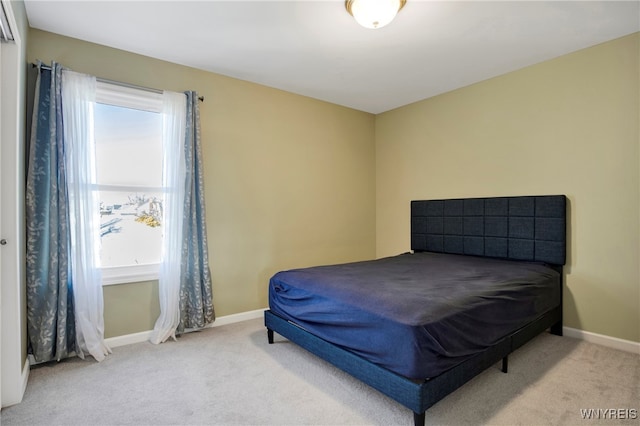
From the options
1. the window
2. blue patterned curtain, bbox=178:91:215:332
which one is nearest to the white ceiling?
the window

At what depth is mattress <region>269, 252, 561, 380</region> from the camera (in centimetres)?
170

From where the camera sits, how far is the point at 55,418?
6.02 feet

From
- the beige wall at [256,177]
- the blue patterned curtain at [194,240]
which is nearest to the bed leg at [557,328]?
the beige wall at [256,177]

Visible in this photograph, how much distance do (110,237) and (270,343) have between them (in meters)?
1.65

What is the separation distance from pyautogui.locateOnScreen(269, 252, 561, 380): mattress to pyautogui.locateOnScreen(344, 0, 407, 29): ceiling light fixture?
174 centimetres

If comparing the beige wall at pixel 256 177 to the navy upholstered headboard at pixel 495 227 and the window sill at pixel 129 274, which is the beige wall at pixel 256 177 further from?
the navy upholstered headboard at pixel 495 227

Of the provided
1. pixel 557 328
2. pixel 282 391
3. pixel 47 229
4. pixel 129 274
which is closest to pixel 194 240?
pixel 129 274

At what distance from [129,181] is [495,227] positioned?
3.53 m

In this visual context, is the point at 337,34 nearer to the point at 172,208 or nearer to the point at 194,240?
the point at 172,208

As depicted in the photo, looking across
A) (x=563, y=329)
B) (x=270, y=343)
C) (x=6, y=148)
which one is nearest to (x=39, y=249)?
(x=6, y=148)

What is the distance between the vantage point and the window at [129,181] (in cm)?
282

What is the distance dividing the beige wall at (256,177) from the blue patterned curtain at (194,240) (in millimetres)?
171

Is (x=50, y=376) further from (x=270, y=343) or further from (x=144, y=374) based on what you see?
(x=270, y=343)

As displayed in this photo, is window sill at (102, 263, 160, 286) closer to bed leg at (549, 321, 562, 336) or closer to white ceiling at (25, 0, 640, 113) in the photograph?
white ceiling at (25, 0, 640, 113)
